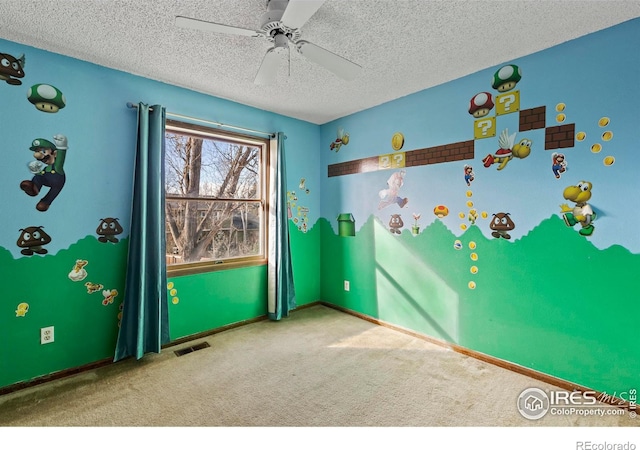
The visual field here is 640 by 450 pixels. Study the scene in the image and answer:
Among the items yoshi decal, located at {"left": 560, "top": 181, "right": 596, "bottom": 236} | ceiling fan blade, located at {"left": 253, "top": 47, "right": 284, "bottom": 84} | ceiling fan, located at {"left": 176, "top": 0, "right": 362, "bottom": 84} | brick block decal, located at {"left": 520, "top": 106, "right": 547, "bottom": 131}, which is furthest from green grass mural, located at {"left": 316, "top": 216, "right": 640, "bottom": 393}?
ceiling fan blade, located at {"left": 253, "top": 47, "right": 284, "bottom": 84}

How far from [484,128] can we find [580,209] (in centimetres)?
91

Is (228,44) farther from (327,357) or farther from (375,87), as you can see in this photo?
(327,357)

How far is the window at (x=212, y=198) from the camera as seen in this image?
2.95 metres

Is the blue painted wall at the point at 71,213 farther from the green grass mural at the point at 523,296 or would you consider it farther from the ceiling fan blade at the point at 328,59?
the green grass mural at the point at 523,296

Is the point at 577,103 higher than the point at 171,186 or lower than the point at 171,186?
higher

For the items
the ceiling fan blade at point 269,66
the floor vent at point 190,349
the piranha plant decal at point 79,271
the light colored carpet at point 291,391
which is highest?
the ceiling fan blade at point 269,66

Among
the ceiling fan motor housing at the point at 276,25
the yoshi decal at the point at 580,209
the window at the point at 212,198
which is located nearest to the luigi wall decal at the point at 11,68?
the window at the point at 212,198

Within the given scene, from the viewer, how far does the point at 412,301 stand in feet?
9.99

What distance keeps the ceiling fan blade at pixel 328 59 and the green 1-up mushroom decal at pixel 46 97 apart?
1.87 meters

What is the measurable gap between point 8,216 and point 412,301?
129 inches

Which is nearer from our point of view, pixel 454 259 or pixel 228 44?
pixel 228 44

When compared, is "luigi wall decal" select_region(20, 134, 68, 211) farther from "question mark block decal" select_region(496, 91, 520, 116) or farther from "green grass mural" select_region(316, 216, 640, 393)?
"question mark block decal" select_region(496, 91, 520, 116)
